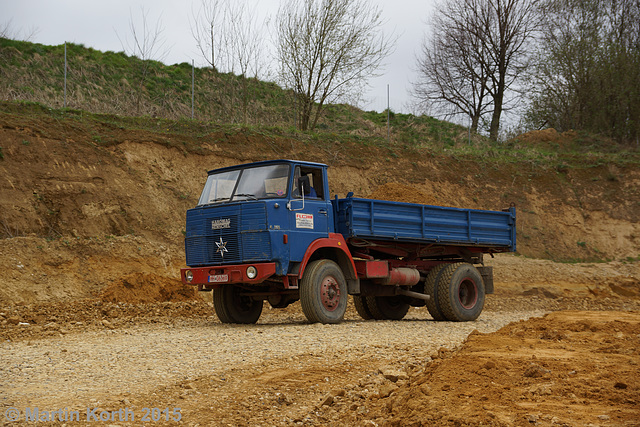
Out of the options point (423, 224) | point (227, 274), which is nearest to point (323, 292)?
point (227, 274)

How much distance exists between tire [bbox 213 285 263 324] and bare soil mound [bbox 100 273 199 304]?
330 cm

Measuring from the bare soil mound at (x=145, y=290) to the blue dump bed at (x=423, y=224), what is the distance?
18.3 ft

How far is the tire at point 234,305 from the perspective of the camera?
12484 mm

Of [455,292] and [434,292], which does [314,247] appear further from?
[455,292]

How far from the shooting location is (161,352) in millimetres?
8414

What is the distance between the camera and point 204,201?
12.1 metres

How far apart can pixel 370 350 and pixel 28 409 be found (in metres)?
4.51

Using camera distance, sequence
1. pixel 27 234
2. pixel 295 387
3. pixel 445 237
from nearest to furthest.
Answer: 1. pixel 295 387
2. pixel 445 237
3. pixel 27 234

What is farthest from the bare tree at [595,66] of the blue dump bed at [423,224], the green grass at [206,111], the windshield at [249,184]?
the windshield at [249,184]

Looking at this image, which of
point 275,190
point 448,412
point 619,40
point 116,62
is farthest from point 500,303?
point 619,40

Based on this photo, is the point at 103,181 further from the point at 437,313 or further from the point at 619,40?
the point at 619,40

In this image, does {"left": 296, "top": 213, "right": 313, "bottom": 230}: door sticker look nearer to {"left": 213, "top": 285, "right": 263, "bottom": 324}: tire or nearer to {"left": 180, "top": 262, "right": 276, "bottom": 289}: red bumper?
{"left": 180, "top": 262, "right": 276, "bottom": 289}: red bumper

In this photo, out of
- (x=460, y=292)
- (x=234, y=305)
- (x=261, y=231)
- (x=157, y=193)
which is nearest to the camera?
(x=261, y=231)

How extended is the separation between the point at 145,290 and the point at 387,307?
5976 millimetres
